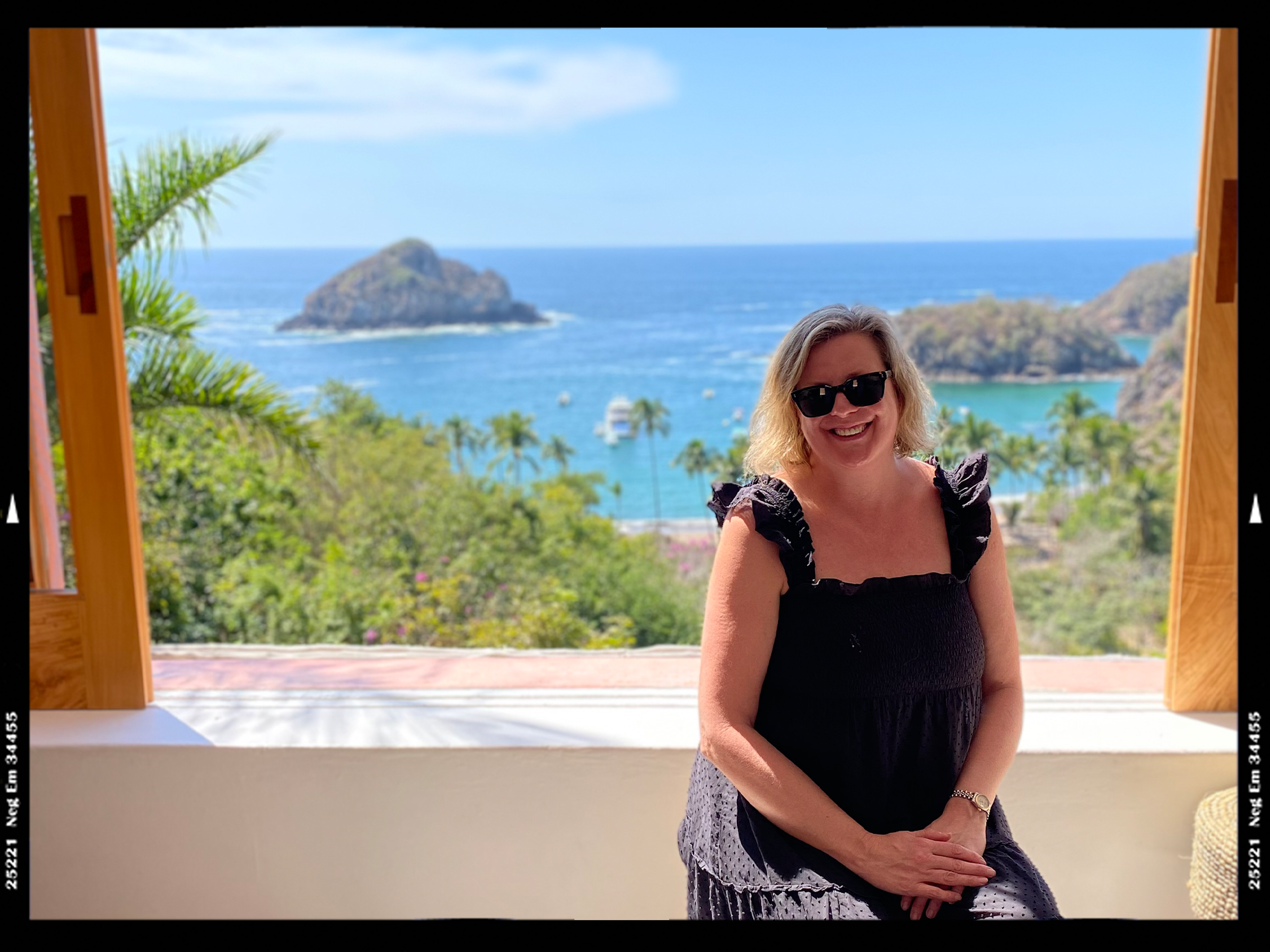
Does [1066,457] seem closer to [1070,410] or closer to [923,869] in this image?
[1070,410]

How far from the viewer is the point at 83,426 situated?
215 cm

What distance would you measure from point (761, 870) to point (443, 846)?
0.88 metres

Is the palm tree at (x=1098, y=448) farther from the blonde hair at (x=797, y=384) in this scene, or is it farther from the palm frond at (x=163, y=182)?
the blonde hair at (x=797, y=384)

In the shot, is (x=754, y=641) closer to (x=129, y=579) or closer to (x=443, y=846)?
(x=443, y=846)

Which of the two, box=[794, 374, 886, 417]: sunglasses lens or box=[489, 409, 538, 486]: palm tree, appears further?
box=[489, 409, 538, 486]: palm tree

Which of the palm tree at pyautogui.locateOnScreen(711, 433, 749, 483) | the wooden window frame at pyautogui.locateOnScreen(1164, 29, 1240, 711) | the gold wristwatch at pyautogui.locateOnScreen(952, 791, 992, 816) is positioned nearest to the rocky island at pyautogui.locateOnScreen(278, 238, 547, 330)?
the palm tree at pyautogui.locateOnScreen(711, 433, 749, 483)

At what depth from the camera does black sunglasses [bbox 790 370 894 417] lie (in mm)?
1598

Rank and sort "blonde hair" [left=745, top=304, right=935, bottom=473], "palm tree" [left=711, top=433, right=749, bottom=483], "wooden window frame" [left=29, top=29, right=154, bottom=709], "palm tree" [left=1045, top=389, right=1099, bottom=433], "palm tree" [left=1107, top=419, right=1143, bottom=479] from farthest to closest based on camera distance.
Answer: "palm tree" [left=1045, top=389, right=1099, bottom=433] < "palm tree" [left=1107, top=419, right=1143, bottom=479] < "palm tree" [left=711, top=433, right=749, bottom=483] < "wooden window frame" [left=29, top=29, right=154, bottom=709] < "blonde hair" [left=745, top=304, right=935, bottom=473]

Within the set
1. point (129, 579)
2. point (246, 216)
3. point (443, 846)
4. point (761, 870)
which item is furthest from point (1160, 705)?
point (246, 216)

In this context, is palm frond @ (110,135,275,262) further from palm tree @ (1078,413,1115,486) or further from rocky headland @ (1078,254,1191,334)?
rocky headland @ (1078,254,1191,334)

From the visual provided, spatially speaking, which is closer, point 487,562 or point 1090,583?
point 487,562

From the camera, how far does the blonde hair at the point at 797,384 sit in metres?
1.63
